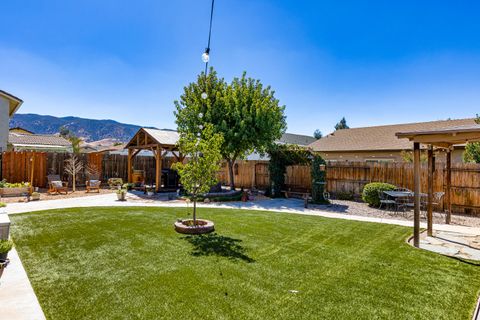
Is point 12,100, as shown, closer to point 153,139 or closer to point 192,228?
point 153,139

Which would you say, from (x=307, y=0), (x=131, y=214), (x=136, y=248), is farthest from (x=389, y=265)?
(x=307, y=0)

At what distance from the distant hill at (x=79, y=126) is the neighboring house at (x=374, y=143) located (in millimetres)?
124784

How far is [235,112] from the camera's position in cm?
1373

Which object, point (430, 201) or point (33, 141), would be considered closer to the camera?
point (430, 201)

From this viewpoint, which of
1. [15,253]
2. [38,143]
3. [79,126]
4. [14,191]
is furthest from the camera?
[79,126]

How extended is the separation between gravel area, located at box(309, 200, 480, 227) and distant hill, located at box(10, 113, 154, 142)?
13297 cm

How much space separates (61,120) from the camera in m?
132

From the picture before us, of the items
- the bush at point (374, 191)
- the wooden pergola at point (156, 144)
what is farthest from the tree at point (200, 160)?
the wooden pergola at point (156, 144)

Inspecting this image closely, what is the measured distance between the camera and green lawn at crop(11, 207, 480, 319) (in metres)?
3.16

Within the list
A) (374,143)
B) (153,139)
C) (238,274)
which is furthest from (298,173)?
(238,274)

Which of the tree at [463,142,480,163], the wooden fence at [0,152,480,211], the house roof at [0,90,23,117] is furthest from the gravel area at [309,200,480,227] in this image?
the house roof at [0,90,23,117]

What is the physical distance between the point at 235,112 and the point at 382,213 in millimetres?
7883

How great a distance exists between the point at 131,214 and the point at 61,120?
14999cm

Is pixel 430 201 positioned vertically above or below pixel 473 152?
below
